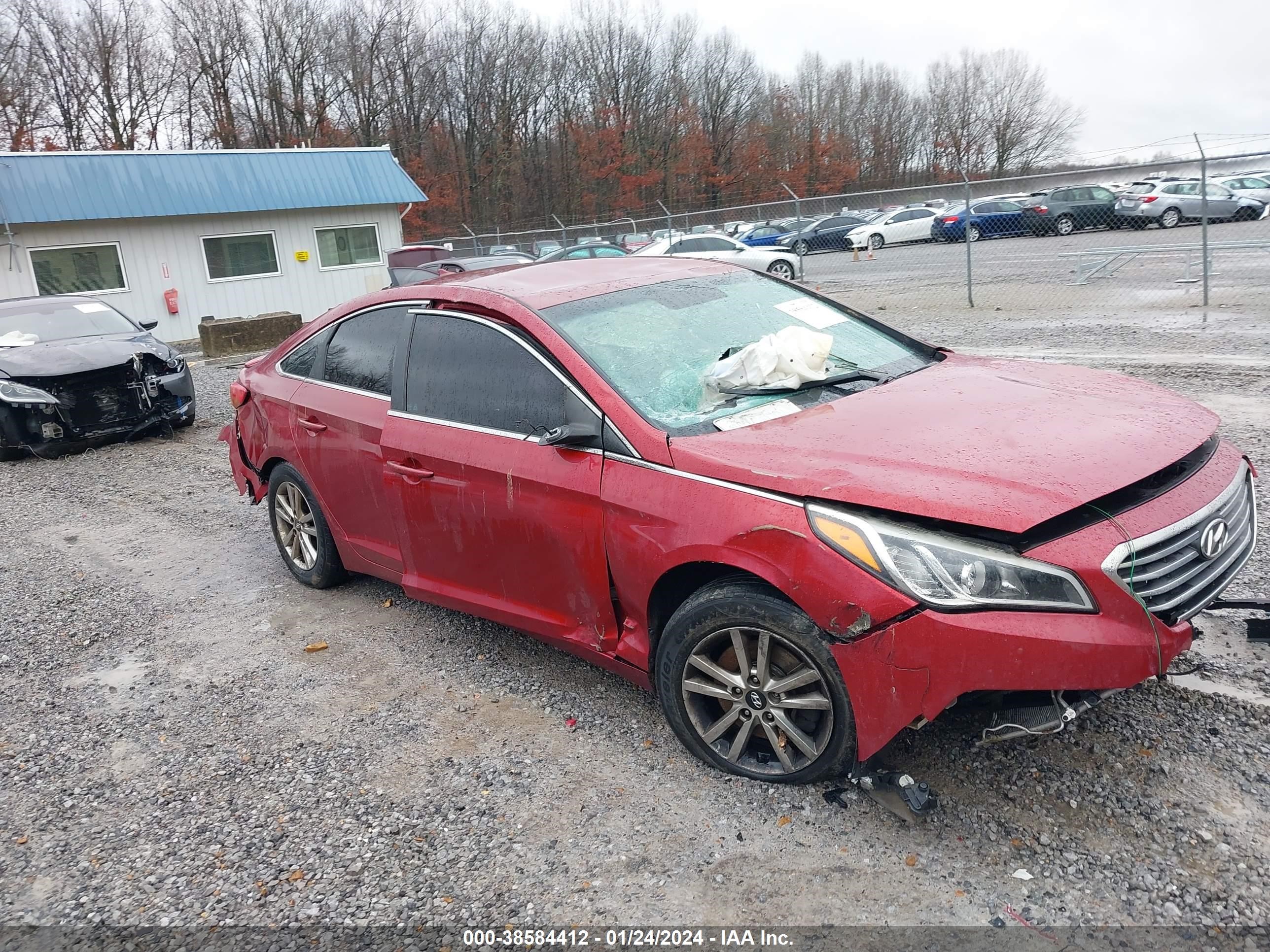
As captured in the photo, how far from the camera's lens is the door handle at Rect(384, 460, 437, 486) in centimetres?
389

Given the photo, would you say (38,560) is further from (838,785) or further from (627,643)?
(838,785)

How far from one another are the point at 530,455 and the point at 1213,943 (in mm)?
2501

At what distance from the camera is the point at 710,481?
2.94 meters

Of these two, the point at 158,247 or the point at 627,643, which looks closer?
the point at 627,643

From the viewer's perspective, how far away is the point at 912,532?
103 inches

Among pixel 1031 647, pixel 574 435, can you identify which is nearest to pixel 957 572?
pixel 1031 647

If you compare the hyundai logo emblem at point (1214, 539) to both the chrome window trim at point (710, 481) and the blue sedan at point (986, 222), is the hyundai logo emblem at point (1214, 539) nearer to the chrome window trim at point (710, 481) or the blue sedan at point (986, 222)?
the chrome window trim at point (710, 481)

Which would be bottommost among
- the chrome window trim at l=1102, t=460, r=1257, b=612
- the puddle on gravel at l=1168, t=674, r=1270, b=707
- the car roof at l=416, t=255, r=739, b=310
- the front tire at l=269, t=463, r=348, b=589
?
the puddle on gravel at l=1168, t=674, r=1270, b=707

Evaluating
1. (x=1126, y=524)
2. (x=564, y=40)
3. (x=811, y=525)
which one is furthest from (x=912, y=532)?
(x=564, y=40)

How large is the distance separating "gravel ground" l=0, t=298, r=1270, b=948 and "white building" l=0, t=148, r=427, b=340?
675 inches

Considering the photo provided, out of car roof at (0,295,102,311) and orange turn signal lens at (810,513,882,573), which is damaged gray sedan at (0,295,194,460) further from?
orange turn signal lens at (810,513,882,573)

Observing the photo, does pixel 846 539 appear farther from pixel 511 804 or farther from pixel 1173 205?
pixel 1173 205

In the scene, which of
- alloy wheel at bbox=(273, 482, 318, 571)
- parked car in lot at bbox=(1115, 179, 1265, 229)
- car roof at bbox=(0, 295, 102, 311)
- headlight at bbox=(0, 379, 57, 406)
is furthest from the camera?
parked car in lot at bbox=(1115, 179, 1265, 229)

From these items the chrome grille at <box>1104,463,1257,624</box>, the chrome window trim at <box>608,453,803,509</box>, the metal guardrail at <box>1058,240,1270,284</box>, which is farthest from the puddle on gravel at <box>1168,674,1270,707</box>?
the metal guardrail at <box>1058,240,1270,284</box>
